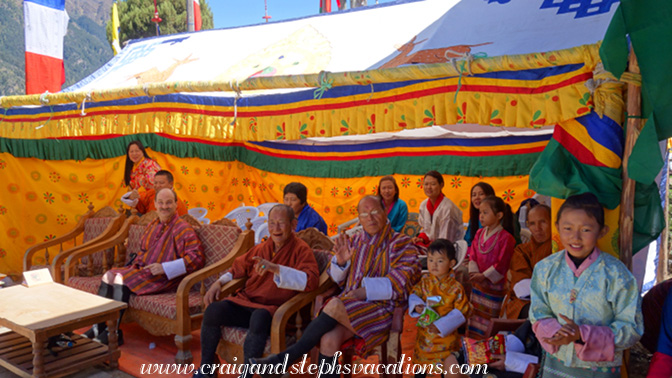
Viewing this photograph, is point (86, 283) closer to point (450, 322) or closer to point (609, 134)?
point (450, 322)

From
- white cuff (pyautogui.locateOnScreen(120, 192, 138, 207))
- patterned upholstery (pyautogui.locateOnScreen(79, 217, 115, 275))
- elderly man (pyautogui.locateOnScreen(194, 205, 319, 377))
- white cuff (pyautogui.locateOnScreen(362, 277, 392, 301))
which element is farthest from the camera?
white cuff (pyautogui.locateOnScreen(120, 192, 138, 207))

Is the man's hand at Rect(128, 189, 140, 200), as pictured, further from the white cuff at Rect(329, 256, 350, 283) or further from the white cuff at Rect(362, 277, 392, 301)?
the white cuff at Rect(362, 277, 392, 301)

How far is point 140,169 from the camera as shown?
19.8 ft

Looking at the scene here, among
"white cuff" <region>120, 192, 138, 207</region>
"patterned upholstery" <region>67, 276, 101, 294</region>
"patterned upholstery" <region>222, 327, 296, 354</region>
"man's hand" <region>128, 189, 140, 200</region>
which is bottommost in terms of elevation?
"patterned upholstery" <region>67, 276, 101, 294</region>

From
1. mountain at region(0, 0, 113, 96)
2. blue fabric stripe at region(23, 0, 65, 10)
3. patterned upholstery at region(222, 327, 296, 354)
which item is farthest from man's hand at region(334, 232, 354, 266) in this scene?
mountain at region(0, 0, 113, 96)

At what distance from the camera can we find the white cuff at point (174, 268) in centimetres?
425

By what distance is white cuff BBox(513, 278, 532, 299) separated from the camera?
3240 mm

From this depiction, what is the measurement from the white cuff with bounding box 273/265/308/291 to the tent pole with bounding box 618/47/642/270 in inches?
78.0

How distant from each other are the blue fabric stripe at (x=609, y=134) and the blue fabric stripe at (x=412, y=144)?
12.8 ft

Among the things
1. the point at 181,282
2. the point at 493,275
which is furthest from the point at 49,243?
the point at 493,275

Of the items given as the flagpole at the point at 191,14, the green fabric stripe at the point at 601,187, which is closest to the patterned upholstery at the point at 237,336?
the green fabric stripe at the point at 601,187

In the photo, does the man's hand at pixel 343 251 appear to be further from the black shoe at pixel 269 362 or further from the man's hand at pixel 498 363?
the man's hand at pixel 498 363

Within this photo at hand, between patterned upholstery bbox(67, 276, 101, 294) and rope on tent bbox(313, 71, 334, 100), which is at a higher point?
rope on tent bbox(313, 71, 334, 100)

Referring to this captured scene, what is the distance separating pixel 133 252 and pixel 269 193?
327 cm
